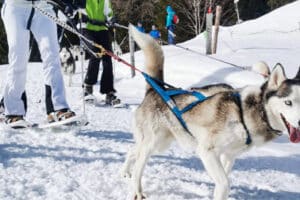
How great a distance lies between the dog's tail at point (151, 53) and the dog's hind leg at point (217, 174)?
86 cm

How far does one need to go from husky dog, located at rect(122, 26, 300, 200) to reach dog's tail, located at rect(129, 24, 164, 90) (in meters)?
0.22

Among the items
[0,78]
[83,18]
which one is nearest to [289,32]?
[0,78]

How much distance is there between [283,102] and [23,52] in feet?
8.27

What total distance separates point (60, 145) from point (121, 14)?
2412 cm

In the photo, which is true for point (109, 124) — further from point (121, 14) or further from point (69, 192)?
point (121, 14)

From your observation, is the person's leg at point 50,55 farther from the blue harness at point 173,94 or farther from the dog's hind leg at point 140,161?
the dog's hind leg at point 140,161

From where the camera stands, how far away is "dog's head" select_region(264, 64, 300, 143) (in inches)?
104

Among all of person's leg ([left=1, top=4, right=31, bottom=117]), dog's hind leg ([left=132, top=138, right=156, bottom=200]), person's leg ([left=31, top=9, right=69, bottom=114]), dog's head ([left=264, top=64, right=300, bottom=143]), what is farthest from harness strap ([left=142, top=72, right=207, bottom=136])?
person's leg ([left=1, top=4, right=31, bottom=117])

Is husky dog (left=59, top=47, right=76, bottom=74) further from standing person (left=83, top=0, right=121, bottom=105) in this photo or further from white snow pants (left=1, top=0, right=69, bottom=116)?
white snow pants (left=1, top=0, right=69, bottom=116)

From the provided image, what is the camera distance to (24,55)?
4191 millimetres

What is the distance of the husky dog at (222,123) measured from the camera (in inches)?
109

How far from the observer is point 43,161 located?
141 inches

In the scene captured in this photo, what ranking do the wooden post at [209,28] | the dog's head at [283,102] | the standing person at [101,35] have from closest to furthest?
the dog's head at [283,102] < the standing person at [101,35] < the wooden post at [209,28]

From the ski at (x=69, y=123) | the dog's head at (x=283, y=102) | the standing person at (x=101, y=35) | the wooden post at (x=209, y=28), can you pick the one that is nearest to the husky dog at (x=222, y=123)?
the dog's head at (x=283, y=102)
